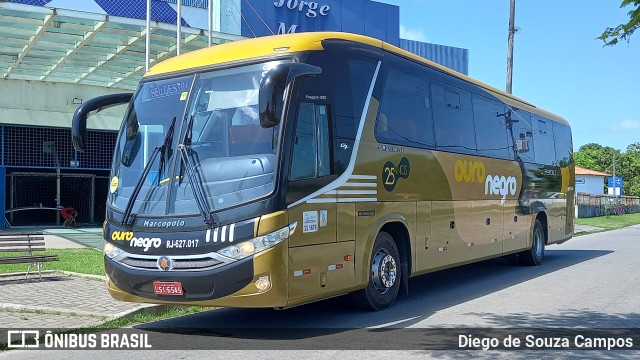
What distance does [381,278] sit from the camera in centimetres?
902

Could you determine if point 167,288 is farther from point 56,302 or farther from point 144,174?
point 56,302

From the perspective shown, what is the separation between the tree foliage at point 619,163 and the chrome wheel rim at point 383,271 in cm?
10409

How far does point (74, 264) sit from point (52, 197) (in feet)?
42.5

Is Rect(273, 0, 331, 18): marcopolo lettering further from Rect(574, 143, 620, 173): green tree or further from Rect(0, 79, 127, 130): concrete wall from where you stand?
Rect(574, 143, 620, 173): green tree

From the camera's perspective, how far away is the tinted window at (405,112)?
30.5 feet

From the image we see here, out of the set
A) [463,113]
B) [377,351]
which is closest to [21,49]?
[463,113]

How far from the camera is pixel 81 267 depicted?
13.1 meters

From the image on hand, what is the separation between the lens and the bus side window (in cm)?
750

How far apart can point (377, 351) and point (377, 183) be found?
2770mm

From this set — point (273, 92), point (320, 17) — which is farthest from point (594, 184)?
point (273, 92)

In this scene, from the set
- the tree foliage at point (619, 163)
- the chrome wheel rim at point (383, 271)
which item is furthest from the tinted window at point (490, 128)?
the tree foliage at point (619, 163)

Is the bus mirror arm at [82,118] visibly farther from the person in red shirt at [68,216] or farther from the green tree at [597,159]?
the green tree at [597,159]

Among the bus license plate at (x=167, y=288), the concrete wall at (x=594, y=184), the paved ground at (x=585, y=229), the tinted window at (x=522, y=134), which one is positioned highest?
the concrete wall at (x=594, y=184)

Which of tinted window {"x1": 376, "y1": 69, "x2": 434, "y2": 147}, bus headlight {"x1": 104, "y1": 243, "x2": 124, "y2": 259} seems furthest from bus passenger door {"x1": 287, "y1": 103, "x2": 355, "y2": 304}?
bus headlight {"x1": 104, "y1": 243, "x2": 124, "y2": 259}
